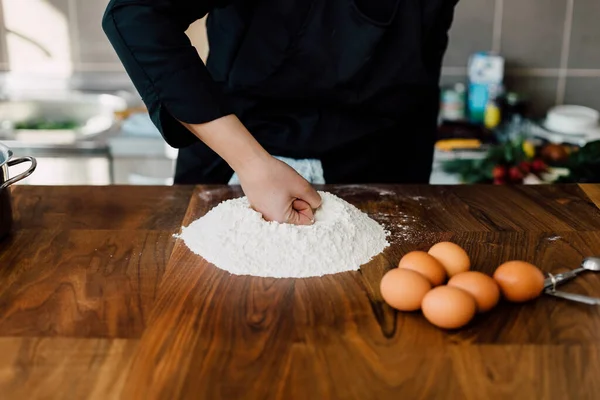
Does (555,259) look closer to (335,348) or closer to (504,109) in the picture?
(335,348)

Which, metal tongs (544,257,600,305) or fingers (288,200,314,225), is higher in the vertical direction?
fingers (288,200,314,225)

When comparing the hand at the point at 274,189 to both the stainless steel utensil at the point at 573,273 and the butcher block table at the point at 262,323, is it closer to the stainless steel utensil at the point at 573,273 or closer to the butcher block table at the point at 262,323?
the butcher block table at the point at 262,323

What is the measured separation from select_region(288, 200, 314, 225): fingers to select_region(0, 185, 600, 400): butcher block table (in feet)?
0.42

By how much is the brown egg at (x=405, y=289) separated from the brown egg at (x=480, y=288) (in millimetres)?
41

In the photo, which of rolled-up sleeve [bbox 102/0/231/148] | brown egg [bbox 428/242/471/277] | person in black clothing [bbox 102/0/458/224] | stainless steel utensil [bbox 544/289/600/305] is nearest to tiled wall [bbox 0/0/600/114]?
person in black clothing [bbox 102/0/458/224]

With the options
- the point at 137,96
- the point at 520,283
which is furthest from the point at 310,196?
the point at 137,96

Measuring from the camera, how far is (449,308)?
849mm

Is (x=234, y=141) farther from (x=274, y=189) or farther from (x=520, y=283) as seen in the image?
(x=520, y=283)

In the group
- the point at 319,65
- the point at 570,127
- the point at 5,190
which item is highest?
the point at 319,65

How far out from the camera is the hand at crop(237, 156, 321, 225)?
3.59ft

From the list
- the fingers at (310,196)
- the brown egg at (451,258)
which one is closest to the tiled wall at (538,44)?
the fingers at (310,196)

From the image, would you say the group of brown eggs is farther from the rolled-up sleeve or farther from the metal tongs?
the rolled-up sleeve

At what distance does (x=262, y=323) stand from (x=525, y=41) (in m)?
2.19

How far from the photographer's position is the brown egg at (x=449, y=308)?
85 cm
